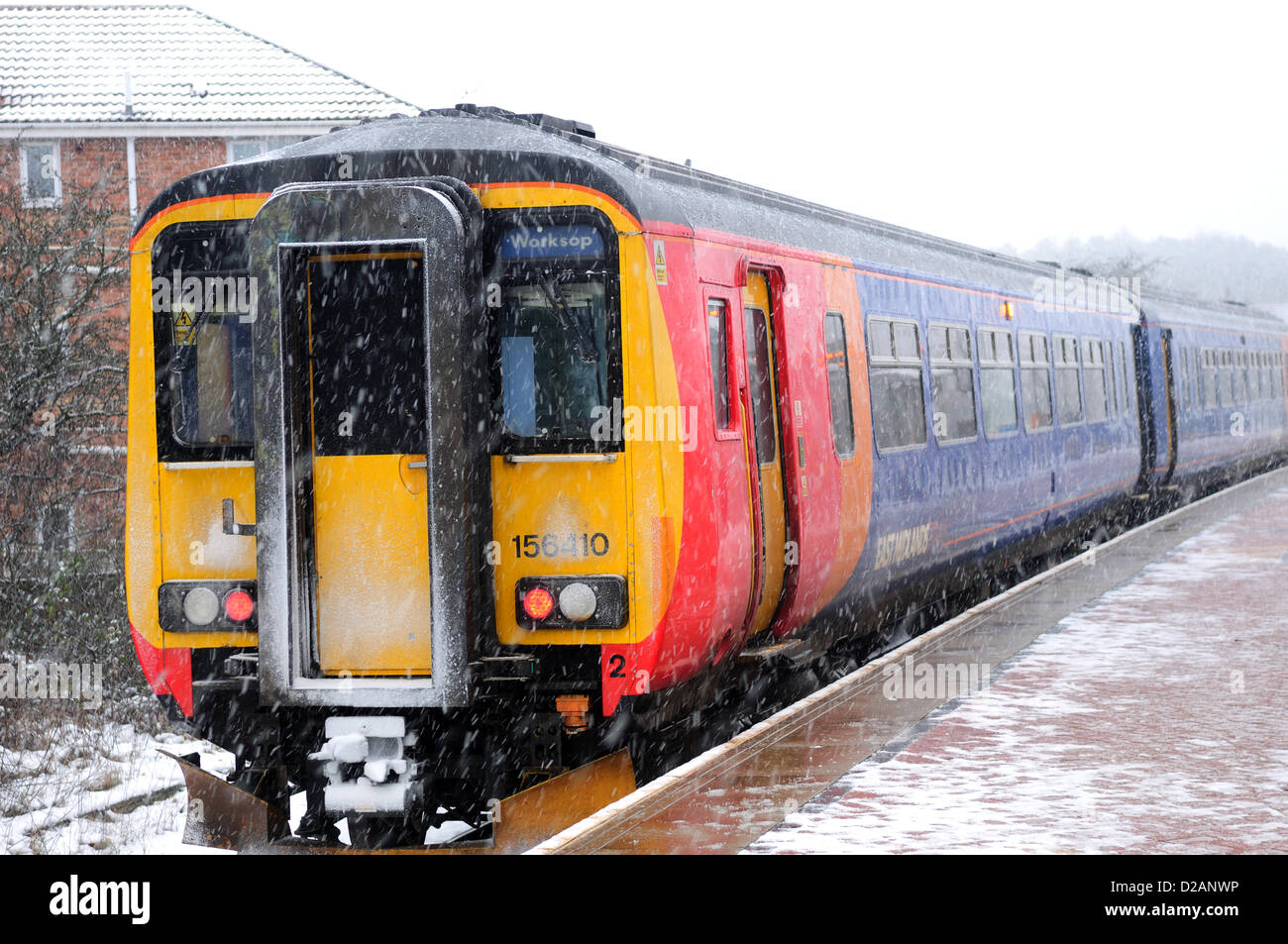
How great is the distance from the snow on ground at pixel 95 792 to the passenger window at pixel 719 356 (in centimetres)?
485

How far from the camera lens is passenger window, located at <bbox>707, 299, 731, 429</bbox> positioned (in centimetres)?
754

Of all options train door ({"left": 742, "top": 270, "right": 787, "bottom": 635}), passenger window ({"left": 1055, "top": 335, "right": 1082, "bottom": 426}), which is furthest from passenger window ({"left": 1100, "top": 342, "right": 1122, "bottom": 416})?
train door ({"left": 742, "top": 270, "right": 787, "bottom": 635})

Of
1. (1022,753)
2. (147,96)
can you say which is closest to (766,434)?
(1022,753)

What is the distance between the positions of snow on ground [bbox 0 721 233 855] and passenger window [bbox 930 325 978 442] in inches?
229

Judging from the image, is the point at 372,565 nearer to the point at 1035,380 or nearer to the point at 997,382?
the point at 997,382

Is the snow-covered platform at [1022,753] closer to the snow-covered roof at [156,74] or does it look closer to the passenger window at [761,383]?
the passenger window at [761,383]

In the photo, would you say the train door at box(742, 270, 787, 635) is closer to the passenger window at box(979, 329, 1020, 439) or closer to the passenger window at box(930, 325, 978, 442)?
the passenger window at box(930, 325, 978, 442)

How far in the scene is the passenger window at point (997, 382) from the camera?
12992mm

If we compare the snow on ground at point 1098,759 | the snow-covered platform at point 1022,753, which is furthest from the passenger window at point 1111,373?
the snow on ground at point 1098,759

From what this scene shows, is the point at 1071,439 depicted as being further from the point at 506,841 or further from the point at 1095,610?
the point at 506,841

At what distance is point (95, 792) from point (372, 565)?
610 centimetres

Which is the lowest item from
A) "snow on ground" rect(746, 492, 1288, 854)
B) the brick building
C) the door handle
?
"snow on ground" rect(746, 492, 1288, 854)

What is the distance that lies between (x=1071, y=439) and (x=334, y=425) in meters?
11.1

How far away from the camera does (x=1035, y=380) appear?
48.8 feet
